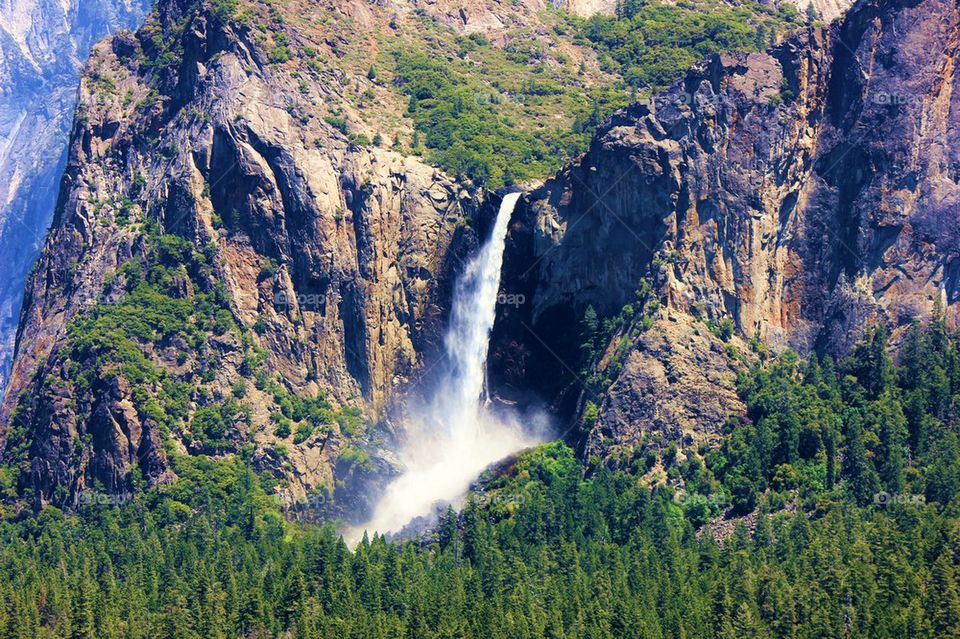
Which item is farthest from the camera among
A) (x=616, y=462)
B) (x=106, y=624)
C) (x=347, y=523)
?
(x=347, y=523)

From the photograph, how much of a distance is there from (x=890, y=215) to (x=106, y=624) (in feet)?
259

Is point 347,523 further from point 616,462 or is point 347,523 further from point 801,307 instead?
point 801,307

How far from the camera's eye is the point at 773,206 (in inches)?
7490

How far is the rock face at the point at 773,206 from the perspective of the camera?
184 meters

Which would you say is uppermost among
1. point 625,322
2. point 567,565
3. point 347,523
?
point 625,322

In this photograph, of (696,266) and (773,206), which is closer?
(696,266)

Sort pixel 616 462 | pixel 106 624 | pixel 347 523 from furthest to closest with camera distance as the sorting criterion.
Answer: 1. pixel 347 523
2. pixel 616 462
3. pixel 106 624

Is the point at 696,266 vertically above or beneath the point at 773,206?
beneath

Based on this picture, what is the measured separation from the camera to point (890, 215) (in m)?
185

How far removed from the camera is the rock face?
605 ft

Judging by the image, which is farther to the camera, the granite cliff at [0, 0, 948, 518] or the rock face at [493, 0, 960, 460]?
the granite cliff at [0, 0, 948, 518]

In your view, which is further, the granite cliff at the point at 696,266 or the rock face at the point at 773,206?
the granite cliff at the point at 696,266

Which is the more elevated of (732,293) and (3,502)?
(732,293)

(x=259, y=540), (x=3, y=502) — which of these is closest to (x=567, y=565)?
(x=259, y=540)
